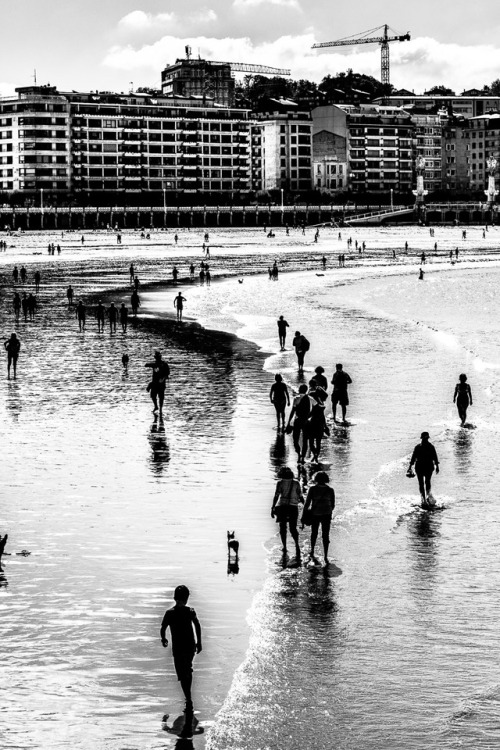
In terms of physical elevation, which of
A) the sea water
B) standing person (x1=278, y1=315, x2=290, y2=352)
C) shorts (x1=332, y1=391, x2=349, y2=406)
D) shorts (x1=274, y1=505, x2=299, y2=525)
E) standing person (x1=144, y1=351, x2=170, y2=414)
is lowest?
the sea water

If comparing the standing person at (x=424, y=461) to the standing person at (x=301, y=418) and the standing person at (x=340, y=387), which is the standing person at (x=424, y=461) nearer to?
the standing person at (x=301, y=418)

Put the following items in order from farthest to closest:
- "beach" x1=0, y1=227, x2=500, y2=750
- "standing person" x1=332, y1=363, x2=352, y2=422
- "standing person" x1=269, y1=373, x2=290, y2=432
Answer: "standing person" x1=332, y1=363, x2=352, y2=422 → "standing person" x1=269, y1=373, x2=290, y2=432 → "beach" x1=0, y1=227, x2=500, y2=750

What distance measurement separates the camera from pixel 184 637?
10.9 meters

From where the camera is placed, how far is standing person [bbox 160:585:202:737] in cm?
1088

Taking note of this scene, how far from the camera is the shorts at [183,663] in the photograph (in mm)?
10992

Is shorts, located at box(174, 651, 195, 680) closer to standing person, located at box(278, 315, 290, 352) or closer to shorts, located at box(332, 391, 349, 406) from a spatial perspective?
shorts, located at box(332, 391, 349, 406)

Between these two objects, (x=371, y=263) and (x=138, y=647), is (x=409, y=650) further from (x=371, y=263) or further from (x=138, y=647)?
(x=371, y=263)

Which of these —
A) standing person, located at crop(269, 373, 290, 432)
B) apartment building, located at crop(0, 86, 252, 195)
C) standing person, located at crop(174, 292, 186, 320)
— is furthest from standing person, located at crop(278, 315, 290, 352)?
apartment building, located at crop(0, 86, 252, 195)

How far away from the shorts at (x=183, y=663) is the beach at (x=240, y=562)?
1.39 ft

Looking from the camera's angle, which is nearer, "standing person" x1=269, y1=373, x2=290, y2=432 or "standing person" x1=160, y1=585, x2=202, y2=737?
"standing person" x1=160, y1=585, x2=202, y2=737

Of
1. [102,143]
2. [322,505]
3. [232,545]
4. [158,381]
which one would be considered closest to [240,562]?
[232,545]

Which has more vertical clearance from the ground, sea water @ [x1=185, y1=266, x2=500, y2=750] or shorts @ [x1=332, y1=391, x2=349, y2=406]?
shorts @ [x1=332, y1=391, x2=349, y2=406]

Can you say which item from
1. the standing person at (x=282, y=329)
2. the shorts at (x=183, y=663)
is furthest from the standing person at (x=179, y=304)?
the shorts at (x=183, y=663)

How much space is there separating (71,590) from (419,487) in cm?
648
